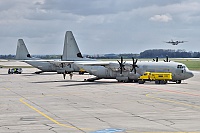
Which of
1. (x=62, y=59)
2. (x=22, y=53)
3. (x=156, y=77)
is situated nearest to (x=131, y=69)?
(x=156, y=77)

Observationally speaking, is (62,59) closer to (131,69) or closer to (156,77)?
(131,69)

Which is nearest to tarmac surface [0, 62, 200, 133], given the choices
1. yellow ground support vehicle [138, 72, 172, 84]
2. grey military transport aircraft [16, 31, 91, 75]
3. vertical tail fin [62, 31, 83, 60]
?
yellow ground support vehicle [138, 72, 172, 84]

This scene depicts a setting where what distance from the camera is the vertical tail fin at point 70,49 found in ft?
236

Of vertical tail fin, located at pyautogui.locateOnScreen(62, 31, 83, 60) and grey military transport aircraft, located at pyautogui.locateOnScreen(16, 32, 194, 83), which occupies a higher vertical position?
vertical tail fin, located at pyautogui.locateOnScreen(62, 31, 83, 60)

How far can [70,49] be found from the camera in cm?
7219

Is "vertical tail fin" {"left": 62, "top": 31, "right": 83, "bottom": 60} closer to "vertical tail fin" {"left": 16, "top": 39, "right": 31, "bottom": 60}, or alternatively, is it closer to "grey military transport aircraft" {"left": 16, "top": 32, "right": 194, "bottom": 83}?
"grey military transport aircraft" {"left": 16, "top": 32, "right": 194, "bottom": 83}

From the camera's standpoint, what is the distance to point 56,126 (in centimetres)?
2188

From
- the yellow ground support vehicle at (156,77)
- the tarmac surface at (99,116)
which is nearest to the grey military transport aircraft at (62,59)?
the yellow ground support vehicle at (156,77)

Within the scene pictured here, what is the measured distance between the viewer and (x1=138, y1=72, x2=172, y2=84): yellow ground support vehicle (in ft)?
188

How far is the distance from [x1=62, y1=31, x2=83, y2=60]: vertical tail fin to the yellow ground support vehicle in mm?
16303

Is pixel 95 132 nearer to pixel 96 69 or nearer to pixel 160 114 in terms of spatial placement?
pixel 160 114

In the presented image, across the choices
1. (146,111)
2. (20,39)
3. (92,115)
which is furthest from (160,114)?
(20,39)

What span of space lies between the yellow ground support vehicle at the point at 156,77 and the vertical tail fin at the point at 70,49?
1630cm

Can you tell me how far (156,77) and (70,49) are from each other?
1986 cm
